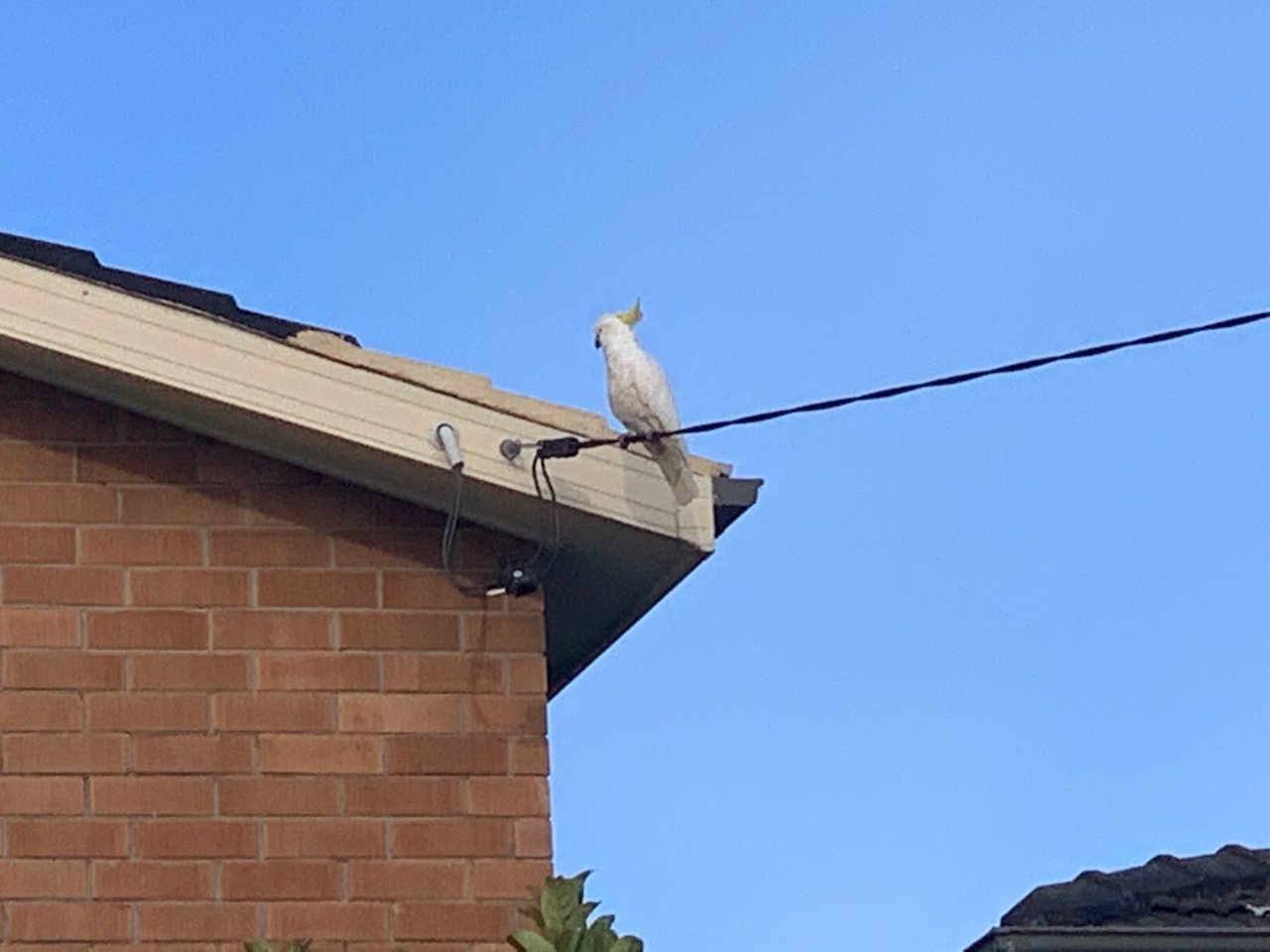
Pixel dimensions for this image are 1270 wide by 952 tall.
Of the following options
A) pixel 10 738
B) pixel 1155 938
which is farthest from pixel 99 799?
pixel 1155 938

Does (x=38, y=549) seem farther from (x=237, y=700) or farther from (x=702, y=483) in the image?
(x=702, y=483)

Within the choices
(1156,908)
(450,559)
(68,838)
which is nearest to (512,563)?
(450,559)

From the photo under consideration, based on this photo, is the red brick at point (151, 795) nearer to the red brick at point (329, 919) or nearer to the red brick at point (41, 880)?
the red brick at point (41, 880)

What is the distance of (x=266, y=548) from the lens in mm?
6395

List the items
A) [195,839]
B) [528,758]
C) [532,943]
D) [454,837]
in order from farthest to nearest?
[528,758], [454,837], [195,839], [532,943]

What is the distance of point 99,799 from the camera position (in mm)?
6098

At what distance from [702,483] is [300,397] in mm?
956

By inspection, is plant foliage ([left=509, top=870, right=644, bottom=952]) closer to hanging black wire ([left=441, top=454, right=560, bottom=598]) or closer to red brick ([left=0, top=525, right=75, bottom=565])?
hanging black wire ([left=441, top=454, right=560, bottom=598])

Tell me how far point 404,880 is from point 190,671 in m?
0.69

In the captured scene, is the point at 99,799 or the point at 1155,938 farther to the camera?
the point at 1155,938

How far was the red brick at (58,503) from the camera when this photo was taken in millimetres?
6363

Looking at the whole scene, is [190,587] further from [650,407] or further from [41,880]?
[650,407]

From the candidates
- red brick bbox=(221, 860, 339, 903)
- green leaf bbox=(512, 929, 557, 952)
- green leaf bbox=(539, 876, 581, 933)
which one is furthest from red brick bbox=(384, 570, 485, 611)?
green leaf bbox=(512, 929, 557, 952)

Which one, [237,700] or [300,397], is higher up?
[300,397]
